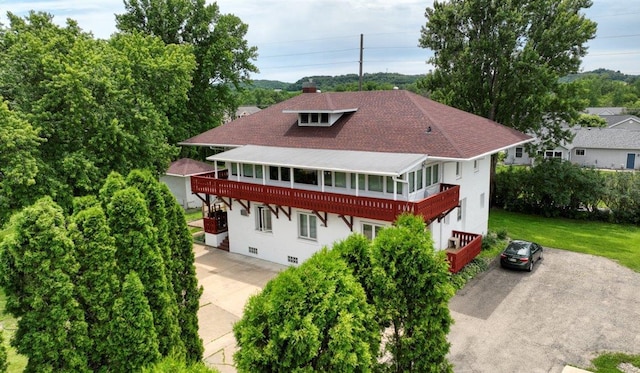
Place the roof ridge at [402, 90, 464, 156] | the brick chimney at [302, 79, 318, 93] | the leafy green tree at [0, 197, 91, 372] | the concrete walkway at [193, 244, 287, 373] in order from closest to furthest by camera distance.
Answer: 1. the leafy green tree at [0, 197, 91, 372]
2. the concrete walkway at [193, 244, 287, 373]
3. the roof ridge at [402, 90, 464, 156]
4. the brick chimney at [302, 79, 318, 93]

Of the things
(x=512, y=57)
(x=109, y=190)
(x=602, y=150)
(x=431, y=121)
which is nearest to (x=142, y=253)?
(x=109, y=190)

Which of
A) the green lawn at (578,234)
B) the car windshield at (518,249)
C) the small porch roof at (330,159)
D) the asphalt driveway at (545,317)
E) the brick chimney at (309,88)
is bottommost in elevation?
the green lawn at (578,234)

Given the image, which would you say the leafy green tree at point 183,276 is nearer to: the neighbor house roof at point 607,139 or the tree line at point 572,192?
the tree line at point 572,192

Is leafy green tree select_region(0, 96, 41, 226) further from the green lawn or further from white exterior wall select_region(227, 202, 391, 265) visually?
the green lawn

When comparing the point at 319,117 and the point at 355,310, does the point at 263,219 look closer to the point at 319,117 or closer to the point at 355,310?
the point at 319,117

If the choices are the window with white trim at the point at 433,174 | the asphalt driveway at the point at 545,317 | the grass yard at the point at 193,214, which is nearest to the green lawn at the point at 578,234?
the asphalt driveway at the point at 545,317

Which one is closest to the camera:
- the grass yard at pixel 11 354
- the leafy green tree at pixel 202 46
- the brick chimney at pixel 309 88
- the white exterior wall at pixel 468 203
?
the grass yard at pixel 11 354

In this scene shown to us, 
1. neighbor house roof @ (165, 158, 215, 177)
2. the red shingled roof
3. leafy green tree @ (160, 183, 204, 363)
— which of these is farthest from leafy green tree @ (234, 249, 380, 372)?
neighbor house roof @ (165, 158, 215, 177)
